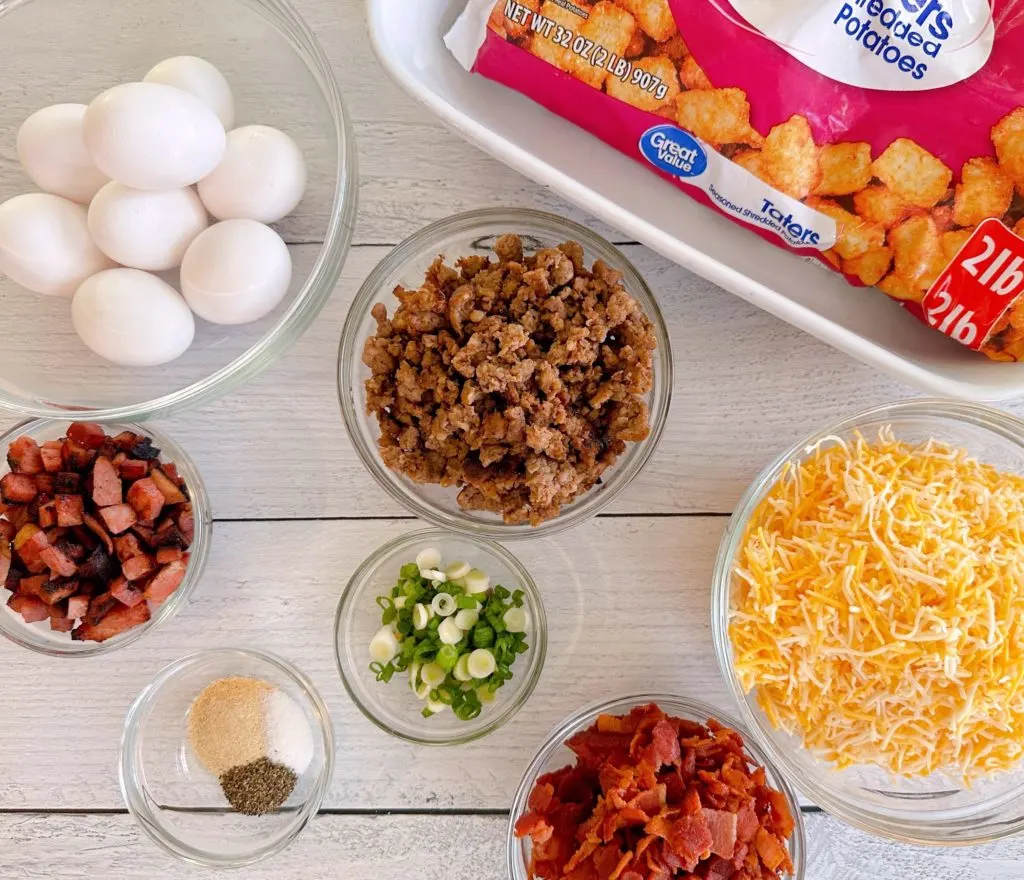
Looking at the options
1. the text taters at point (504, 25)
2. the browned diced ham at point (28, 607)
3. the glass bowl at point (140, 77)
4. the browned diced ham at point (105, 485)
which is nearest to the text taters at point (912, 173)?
the text taters at point (504, 25)

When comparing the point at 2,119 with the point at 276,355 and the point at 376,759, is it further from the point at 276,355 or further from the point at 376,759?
the point at 376,759

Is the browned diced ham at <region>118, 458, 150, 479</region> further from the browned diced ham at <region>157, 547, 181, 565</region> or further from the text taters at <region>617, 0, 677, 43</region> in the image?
the text taters at <region>617, 0, 677, 43</region>

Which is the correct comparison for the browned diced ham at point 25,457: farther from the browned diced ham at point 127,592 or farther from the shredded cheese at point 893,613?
the shredded cheese at point 893,613

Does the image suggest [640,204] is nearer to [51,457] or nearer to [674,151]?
[674,151]

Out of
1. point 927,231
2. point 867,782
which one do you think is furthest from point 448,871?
point 927,231

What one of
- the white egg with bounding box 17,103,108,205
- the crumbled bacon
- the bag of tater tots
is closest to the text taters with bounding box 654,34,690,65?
the bag of tater tots

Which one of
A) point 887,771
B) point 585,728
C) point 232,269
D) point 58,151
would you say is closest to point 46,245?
point 58,151

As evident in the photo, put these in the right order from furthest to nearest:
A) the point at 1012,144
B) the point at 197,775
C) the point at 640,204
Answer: the point at 197,775 < the point at 640,204 < the point at 1012,144
